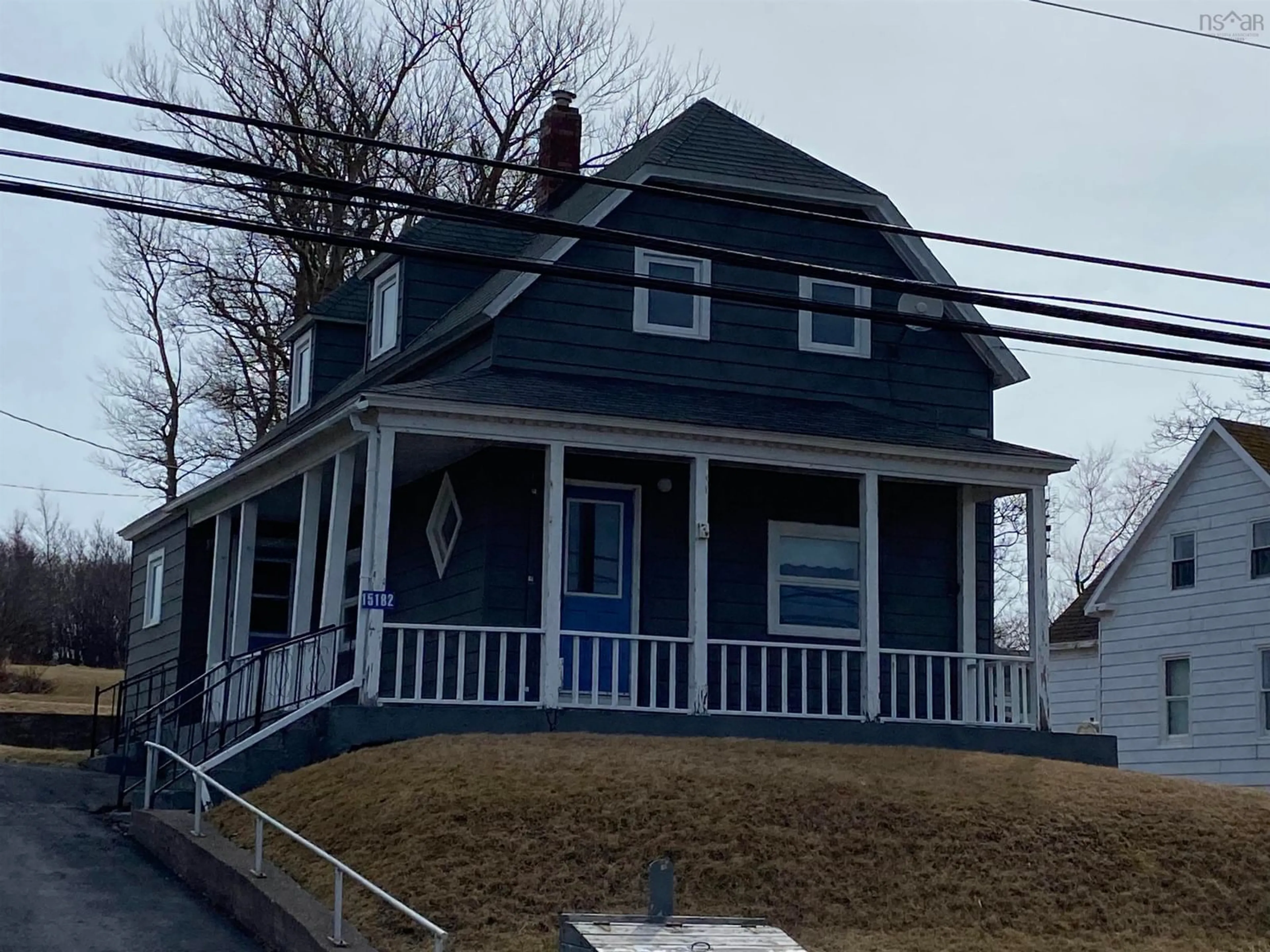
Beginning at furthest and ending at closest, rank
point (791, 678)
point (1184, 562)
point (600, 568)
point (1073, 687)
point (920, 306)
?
point (1073, 687), point (1184, 562), point (920, 306), point (791, 678), point (600, 568)

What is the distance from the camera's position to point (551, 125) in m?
23.4

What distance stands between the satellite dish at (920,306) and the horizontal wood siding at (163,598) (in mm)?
10279

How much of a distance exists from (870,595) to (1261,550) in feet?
33.9

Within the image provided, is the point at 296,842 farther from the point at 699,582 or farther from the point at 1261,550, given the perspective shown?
the point at 1261,550

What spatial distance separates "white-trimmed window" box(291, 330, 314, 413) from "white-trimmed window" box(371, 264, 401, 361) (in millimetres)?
1732

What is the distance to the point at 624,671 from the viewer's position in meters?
18.5

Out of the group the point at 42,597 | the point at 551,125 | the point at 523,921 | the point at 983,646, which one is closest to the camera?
the point at 523,921

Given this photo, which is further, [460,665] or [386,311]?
[386,311]

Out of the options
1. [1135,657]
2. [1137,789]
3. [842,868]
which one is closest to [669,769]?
[842,868]

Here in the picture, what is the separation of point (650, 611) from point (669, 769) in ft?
17.1

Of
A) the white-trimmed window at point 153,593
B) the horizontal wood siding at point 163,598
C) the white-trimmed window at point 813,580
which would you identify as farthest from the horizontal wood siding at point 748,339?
the white-trimmed window at point 153,593

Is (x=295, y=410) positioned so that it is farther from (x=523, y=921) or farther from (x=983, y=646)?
(x=523, y=921)

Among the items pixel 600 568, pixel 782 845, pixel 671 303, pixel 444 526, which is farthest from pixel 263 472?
pixel 782 845

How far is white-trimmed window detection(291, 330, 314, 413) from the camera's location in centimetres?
2498
